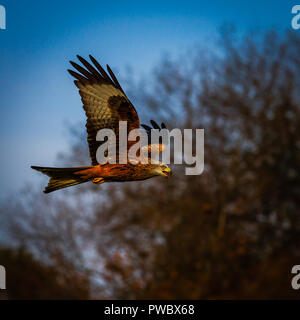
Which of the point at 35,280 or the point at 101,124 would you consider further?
the point at 35,280

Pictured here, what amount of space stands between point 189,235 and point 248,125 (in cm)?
468

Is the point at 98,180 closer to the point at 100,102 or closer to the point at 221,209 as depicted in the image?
the point at 100,102

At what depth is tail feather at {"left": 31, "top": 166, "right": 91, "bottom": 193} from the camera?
231cm

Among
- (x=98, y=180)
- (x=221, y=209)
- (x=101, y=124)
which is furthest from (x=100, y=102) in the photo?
(x=221, y=209)

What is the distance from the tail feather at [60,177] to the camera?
7.57 feet

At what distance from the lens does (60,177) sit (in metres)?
2.40

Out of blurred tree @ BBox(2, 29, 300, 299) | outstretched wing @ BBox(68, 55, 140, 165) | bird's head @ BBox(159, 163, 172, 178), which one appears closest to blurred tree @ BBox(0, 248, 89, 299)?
blurred tree @ BBox(2, 29, 300, 299)

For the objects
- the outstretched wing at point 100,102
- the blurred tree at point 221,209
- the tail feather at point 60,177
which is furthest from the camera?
the blurred tree at point 221,209

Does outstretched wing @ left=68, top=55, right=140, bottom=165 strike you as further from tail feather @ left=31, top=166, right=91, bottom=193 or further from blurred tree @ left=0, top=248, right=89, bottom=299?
blurred tree @ left=0, top=248, right=89, bottom=299

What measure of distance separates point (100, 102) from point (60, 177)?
853mm

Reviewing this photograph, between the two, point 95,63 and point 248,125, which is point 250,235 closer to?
point 248,125

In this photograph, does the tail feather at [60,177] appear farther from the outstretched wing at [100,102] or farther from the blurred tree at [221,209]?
the blurred tree at [221,209]

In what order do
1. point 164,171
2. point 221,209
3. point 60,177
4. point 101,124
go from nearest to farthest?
point 60,177 → point 164,171 → point 101,124 → point 221,209

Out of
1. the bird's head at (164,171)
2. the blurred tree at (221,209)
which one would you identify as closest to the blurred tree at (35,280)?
the blurred tree at (221,209)
